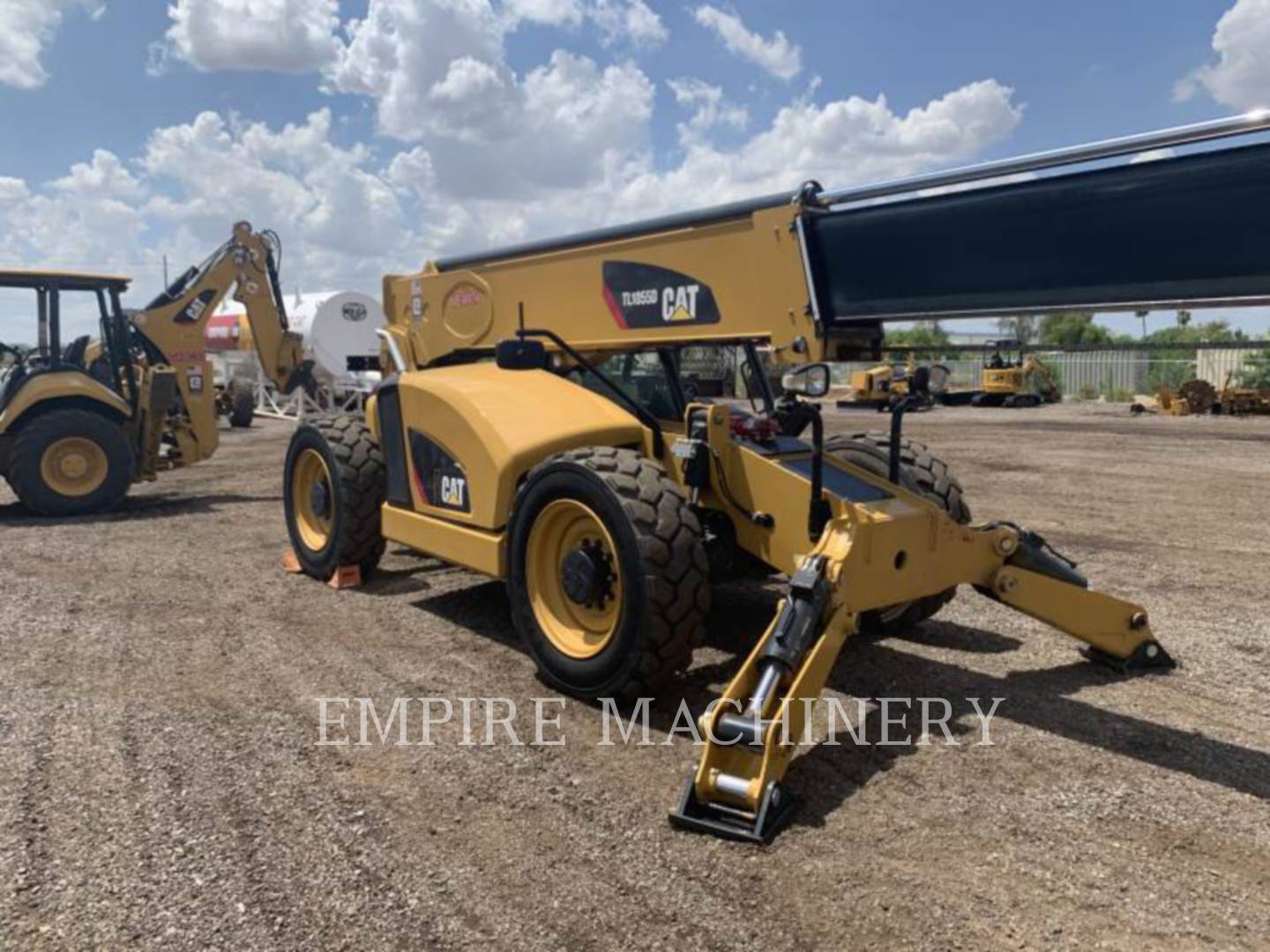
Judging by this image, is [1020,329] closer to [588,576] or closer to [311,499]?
[588,576]

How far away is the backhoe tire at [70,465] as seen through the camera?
1086 cm

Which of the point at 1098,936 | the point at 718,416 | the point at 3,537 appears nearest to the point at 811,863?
the point at 1098,936

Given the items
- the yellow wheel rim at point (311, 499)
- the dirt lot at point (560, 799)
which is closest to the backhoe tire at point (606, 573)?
the dirt lot at point (560, 799)

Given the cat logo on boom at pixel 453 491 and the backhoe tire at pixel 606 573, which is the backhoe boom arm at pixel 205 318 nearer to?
the cat logo on boom at pixel 453 491

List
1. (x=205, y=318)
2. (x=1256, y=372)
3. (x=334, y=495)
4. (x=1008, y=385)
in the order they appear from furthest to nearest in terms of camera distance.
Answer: (x=1008, y=385) → (x=1256, y=372) → (x=205, y=318) → (x=334, y=495)

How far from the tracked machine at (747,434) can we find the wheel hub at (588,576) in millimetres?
15

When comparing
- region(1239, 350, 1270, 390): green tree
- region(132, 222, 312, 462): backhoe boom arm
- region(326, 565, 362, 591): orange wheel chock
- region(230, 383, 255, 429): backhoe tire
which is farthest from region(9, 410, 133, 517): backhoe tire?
region(1239, 350, 1270, 390): green tree

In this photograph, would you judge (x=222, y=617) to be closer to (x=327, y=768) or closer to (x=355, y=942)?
(x=327, y=768)

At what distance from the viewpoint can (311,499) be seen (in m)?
7.54

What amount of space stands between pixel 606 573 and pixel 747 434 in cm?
100

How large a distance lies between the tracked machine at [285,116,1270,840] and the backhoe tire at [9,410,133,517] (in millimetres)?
5435

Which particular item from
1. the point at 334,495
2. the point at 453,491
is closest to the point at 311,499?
the point at 334,495

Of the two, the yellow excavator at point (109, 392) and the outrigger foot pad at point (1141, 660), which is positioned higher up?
the yellow excavator at point (109, 392)

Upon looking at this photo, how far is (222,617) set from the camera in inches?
263
